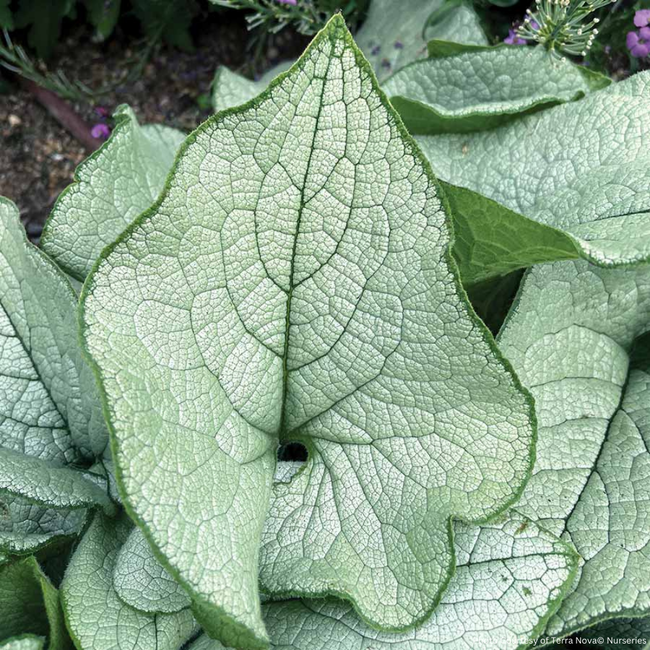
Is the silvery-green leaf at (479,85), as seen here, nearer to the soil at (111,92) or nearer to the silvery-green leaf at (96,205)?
the silvery-green leaf at (96,205)

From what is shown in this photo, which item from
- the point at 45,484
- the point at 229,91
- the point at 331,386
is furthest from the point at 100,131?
the point at 331,386

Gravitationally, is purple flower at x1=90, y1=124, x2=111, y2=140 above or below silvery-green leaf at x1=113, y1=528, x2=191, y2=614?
above

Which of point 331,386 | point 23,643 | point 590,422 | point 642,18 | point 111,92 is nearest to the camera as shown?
point 23,643

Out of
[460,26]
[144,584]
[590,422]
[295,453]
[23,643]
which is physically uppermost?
[460,26]

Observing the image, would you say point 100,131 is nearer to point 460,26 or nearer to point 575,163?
point 460,26

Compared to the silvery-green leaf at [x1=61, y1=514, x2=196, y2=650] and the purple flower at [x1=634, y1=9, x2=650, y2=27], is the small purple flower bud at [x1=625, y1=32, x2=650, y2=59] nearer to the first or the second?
the purple flower at [x1=634, y1=9, x2=650, y2=27]

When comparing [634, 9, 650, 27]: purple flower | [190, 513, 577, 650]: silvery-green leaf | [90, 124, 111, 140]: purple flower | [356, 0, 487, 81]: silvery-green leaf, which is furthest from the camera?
[90, 124, 111, 140]: purple flower

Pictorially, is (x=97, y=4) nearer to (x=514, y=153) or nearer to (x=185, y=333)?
(x=514, y=153)

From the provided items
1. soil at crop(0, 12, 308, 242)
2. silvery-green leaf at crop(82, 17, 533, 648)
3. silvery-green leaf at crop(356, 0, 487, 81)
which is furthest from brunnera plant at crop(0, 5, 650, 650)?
soil at crop(0, 12, 308, 242)
